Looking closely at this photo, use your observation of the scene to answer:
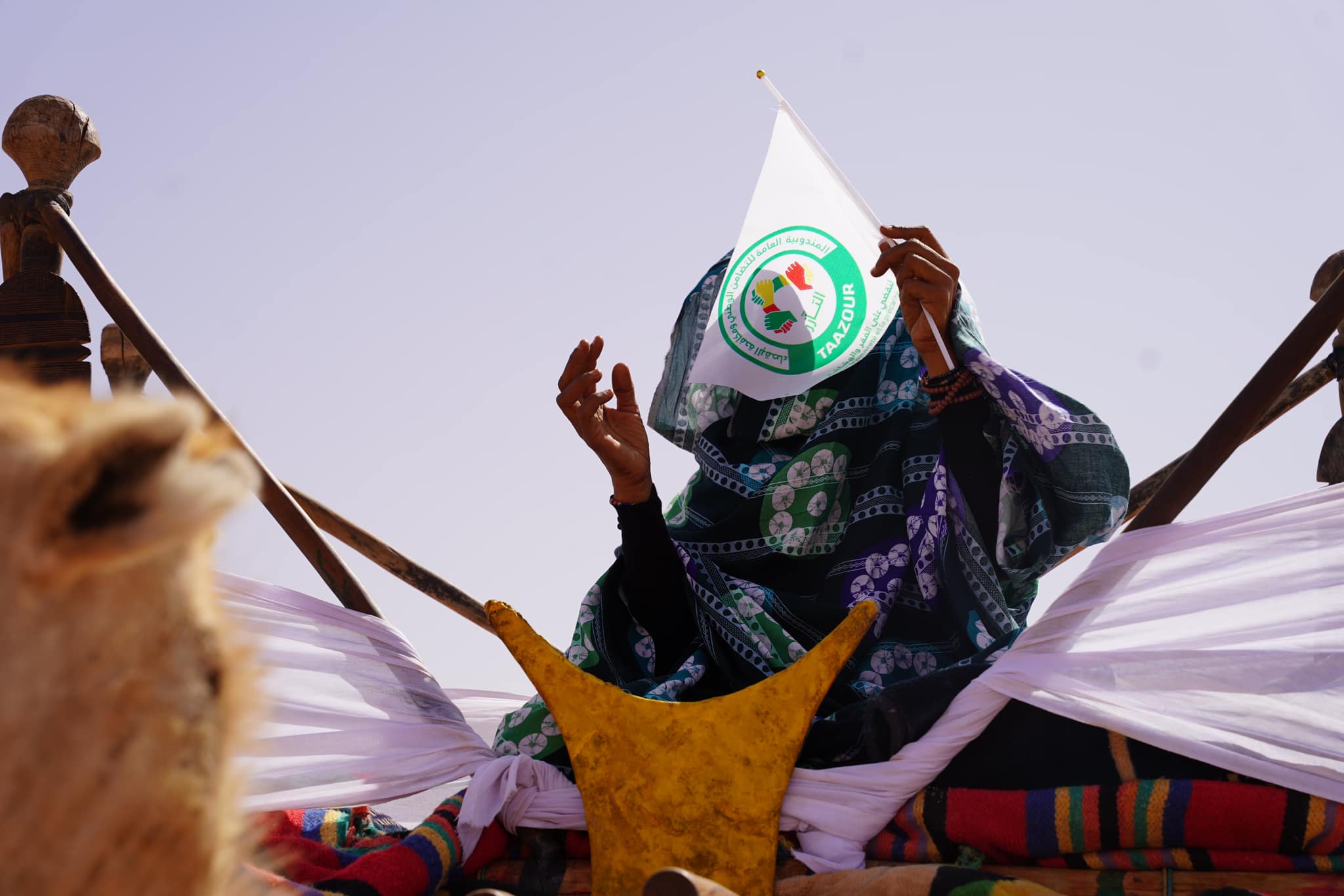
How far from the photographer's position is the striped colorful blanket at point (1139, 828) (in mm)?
1601

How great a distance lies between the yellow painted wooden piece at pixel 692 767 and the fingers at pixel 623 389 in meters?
0.78

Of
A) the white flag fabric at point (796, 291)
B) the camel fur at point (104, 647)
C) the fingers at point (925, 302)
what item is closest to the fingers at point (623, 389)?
the white flag fabric at point (796, 291)

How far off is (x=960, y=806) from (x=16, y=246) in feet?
7.83

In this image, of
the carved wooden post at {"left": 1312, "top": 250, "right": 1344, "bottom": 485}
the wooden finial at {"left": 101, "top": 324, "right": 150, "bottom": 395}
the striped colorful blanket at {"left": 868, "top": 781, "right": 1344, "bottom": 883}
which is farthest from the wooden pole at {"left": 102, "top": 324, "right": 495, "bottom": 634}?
the carved wooden post at {"left": 1312, "top": 250, "right": 1344, "bottom": 485}

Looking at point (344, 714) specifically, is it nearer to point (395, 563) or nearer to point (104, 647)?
point (395, 563)

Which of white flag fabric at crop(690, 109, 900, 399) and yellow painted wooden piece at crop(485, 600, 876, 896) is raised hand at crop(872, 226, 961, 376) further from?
yellow painted wooden piece at crop(485, 600, 876, 896)

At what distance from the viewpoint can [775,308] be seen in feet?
9.75

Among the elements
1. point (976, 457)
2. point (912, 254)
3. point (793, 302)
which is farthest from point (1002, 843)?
point (793, 302)

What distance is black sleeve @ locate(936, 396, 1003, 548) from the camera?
2469mm

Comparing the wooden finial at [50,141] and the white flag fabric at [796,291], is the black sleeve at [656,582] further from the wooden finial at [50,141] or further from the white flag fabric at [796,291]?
the wooden finial at [50,141]

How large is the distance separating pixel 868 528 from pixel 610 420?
0.61 m

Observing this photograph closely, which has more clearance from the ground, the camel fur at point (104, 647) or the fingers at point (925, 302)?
the fingers at point (925, 302)

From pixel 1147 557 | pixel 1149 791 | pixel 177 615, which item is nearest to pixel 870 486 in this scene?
pixel 1147 557

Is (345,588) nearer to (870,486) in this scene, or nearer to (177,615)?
(870,486)
